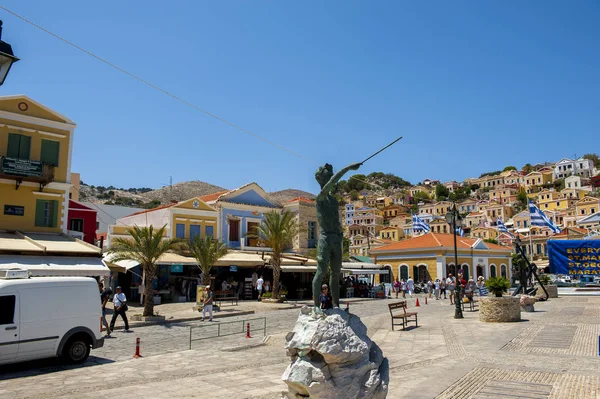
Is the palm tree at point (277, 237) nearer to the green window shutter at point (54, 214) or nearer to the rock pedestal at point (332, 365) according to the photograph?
the green window shutter at point (54, 214)

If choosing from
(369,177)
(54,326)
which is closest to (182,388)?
(54,326)

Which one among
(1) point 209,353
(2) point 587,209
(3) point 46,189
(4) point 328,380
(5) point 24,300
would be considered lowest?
(1) point 209,353

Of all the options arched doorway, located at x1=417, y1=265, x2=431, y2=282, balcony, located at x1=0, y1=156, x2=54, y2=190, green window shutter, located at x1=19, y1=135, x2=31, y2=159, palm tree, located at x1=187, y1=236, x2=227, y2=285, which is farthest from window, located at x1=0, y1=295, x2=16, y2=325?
arched doorway, located at x1=417, y1=265, x2=431, y2=282

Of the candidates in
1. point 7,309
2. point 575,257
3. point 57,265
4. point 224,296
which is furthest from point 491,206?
point 7,309

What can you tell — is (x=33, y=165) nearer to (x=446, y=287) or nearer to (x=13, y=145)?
(x=13, y=145)

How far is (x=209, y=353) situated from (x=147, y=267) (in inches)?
351

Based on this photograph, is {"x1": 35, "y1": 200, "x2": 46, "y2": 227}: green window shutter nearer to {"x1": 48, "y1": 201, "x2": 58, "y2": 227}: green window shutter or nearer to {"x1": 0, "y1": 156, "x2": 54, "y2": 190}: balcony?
{"x1": 48, "y1": 201, "x2": 58, "y2": 227}: green window shutter

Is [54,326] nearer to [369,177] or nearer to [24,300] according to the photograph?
[24,300]

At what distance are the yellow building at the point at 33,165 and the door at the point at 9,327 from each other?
1369 centimetres

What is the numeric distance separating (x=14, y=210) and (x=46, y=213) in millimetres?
1462

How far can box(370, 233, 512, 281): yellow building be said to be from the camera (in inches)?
1585

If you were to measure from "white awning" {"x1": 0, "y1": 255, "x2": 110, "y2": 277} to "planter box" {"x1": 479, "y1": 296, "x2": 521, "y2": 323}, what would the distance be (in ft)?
49.3

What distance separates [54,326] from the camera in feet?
34.2

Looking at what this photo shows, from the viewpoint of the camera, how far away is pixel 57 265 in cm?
1836
